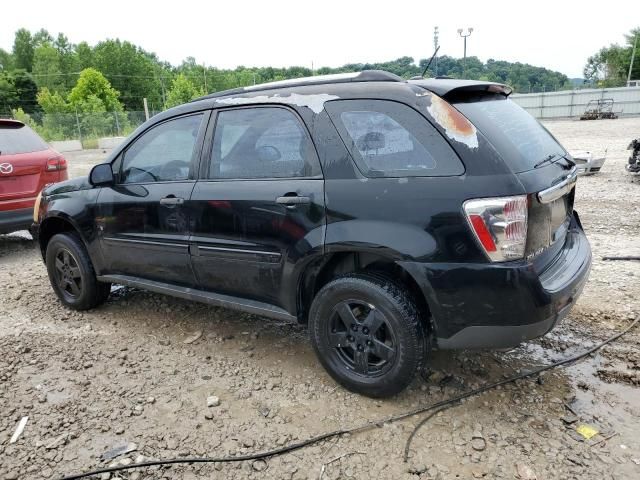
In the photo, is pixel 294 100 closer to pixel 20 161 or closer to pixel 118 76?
pixel 20 161

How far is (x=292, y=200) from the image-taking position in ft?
9.45

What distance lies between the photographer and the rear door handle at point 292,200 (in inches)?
112

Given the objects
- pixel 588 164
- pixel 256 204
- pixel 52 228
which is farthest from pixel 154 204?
pixel 588 164

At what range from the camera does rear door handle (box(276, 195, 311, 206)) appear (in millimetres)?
2842

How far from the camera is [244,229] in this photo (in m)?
3.11

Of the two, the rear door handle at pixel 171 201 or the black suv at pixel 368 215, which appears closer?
the black suv at pixel 368 215

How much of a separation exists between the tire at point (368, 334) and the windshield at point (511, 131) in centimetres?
91

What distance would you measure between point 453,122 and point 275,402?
1.90 metres

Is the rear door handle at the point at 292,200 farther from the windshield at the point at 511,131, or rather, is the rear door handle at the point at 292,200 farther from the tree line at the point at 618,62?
the tree line at the point at 618,62

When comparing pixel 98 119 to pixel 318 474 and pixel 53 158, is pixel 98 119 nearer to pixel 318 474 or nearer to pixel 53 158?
pixel 53 158

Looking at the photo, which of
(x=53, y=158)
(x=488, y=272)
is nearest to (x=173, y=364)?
(x=488, y=272)

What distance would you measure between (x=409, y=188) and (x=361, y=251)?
0.44m

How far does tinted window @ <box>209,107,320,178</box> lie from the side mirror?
3.34 ft

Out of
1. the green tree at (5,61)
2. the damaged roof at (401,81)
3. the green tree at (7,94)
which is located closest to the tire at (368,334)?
the damaged roof at (401,81)
